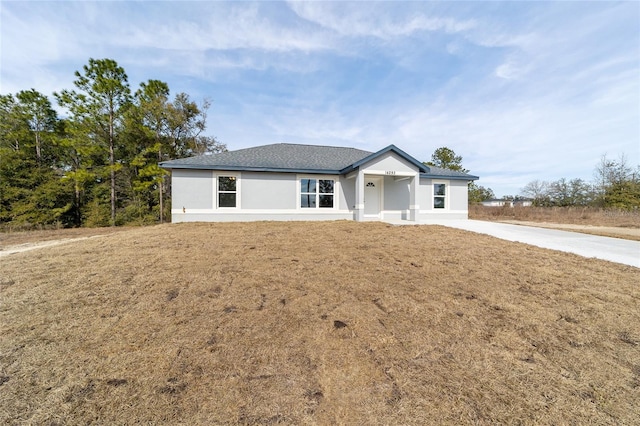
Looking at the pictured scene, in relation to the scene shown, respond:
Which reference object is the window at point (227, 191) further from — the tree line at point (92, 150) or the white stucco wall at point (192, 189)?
the tree line at point (92, 150)

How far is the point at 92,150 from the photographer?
18.0m

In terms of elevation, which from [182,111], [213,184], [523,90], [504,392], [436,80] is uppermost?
[182,111]

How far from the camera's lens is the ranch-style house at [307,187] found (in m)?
11.3

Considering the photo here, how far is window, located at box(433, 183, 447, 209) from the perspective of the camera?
571 inches

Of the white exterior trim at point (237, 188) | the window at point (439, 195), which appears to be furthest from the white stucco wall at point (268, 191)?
the window at point (439, 195)

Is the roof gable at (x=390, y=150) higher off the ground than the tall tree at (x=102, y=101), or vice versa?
the tall tree at (x=102, y=101)

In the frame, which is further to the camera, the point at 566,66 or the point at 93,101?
the point at 93,101

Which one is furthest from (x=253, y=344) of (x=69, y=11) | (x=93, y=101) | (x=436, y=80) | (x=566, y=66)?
(x=93, y=101)

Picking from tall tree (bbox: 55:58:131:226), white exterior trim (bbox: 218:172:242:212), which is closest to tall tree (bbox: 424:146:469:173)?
white exterior trim (bbox: 218:172:242:212)

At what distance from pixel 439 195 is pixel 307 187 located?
8019 millimetres

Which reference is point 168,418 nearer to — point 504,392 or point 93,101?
point 504,392

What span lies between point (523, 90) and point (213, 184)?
17085 millimetres

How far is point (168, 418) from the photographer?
1894mm

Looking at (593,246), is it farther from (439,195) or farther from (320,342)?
(320,342)
